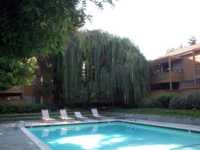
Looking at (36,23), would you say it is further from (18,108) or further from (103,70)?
(18,108)

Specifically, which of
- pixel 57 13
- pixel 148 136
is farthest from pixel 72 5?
pixel 148 136

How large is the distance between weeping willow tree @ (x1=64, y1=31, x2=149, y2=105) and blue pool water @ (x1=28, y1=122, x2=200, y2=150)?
5.34 meters

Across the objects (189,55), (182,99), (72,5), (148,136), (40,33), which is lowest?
(148,136)

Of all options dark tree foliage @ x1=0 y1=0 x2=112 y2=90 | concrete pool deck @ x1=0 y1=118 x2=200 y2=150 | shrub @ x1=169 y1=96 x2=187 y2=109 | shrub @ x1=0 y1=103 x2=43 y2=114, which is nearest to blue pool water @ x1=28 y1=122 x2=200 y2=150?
concrete pool deck @ x1=0 y1=118 x2=200 y2=150

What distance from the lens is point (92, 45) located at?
22359 millimetres

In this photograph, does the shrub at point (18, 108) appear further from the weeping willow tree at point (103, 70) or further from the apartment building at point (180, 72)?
the apartment building at point (180, 72)

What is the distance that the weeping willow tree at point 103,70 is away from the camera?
21484mm

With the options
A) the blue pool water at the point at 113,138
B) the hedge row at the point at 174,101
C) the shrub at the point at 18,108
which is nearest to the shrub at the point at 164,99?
the hedge row at the point at 174,101

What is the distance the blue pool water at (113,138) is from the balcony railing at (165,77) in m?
8.66

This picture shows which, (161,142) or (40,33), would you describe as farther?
(161,142)

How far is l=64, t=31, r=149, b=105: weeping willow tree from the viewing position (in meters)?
21.5

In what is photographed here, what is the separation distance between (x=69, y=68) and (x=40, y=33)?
1779 centimetres

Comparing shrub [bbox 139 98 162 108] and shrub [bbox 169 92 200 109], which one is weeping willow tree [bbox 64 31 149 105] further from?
shrub [bbox 169 92 200 109]

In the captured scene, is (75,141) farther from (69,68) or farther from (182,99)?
(69,68)
